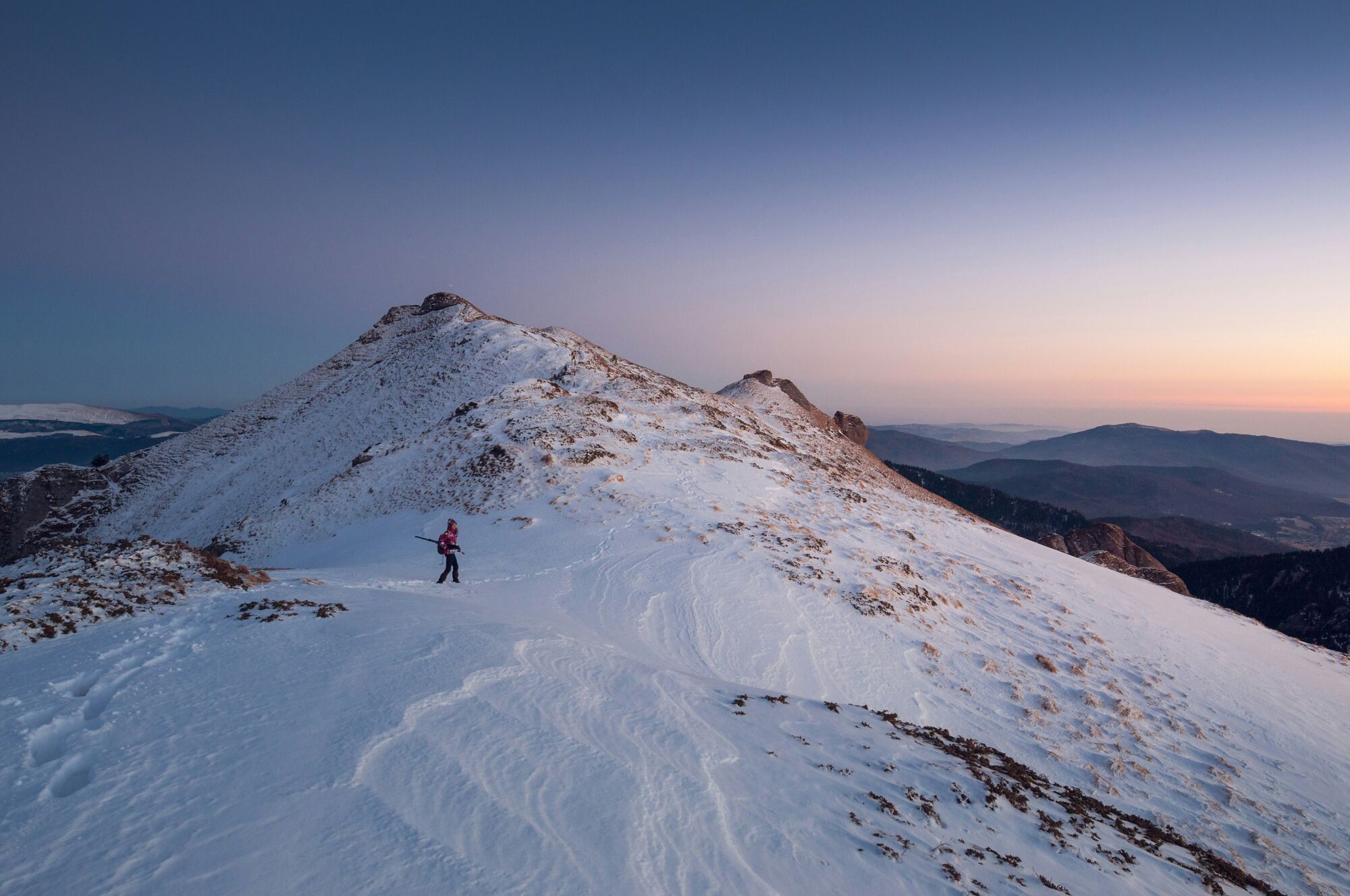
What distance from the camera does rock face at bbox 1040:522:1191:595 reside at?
141ft

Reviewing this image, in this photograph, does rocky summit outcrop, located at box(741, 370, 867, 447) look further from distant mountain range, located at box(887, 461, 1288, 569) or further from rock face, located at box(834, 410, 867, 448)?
distant mountain range, located at box(887, 461, 1288, 569)

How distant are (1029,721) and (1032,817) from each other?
534cm

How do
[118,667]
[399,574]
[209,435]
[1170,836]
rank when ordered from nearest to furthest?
[118,667] < [1170,836] < [399,574] < [209,435]

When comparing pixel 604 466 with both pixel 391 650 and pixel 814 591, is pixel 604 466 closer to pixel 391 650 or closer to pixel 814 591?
pixel 814 591

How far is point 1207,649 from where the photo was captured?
15664 millimetres

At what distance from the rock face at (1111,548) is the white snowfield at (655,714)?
93.9 feet

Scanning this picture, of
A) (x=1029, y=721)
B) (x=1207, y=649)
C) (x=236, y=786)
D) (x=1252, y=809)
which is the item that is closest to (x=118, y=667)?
(x=236, y=786)

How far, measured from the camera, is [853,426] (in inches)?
2484

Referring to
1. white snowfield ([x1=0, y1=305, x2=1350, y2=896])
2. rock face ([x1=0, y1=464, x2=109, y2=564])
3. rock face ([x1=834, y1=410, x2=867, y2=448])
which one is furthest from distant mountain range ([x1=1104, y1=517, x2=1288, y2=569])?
rock face ([x1=0, y1=464, x2=109, y2=564])

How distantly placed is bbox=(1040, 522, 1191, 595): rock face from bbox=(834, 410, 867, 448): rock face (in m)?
20.1

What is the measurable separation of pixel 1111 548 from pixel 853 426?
2677cm

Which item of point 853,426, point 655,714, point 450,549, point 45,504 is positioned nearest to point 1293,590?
point 853,426

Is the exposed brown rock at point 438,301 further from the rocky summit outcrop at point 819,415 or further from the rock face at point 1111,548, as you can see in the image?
the rock face at point 1111,548

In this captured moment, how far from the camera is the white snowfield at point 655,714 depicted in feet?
14.3
